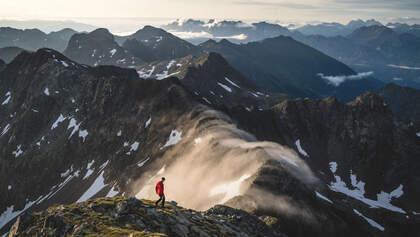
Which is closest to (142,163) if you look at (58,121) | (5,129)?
(58,121)

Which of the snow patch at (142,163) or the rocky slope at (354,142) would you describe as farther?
the rocky slope at (354,142)

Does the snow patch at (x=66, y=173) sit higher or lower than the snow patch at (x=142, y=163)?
lower

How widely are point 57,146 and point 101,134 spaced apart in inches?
959

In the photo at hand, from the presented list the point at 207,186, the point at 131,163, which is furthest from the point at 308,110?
the point at 207,186

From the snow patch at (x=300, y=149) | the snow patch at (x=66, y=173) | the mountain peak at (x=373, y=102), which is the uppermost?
the mountain peak at (x=373, y=102)

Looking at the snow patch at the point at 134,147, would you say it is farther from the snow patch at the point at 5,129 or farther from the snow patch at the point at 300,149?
the snow patch at the point at 5,129

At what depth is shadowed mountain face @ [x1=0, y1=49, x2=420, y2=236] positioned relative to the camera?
200 feet

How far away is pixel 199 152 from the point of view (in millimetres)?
82062

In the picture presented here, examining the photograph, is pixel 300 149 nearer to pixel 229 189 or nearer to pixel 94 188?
pixel 94 188

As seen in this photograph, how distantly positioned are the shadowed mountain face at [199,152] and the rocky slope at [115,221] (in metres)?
1.68

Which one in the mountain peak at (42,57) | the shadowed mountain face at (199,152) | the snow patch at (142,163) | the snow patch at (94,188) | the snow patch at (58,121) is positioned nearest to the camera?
the shadowed mountain face at (199,152)

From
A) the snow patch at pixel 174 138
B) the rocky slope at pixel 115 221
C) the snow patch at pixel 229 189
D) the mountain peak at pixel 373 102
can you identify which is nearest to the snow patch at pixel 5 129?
the snow patch at pixel 174 138

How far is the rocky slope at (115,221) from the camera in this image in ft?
83.2

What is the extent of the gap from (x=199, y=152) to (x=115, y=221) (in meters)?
55.7
